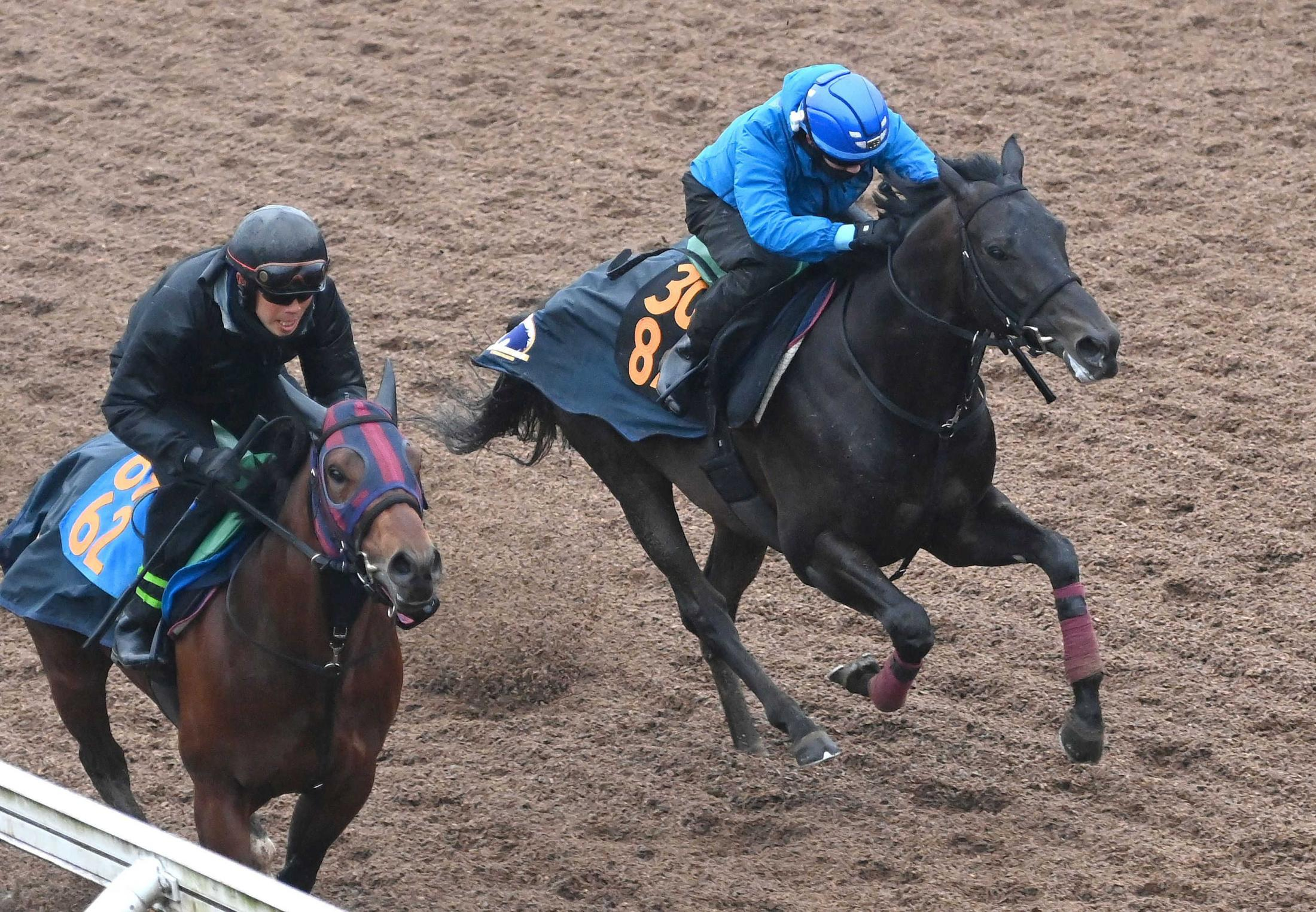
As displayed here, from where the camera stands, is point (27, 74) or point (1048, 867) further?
point (27, 74)

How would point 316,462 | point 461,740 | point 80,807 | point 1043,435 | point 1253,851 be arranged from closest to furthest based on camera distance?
point 80,807 < point 316,462 < point 1253,851 < point 461,740 < point 1043,435

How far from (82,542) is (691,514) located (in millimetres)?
2913

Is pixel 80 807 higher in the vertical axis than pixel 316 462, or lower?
→ lower

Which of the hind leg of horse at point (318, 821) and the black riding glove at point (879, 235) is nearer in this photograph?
the hind leg of horse at point (318, 821)

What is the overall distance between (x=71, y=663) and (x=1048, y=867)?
2.93 m

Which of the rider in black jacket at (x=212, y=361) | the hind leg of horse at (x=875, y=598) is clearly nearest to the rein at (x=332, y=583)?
the rider in black jacket at (x=212, y=361)

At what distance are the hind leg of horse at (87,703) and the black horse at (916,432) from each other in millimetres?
1969

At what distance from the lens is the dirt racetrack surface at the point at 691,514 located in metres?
5.04

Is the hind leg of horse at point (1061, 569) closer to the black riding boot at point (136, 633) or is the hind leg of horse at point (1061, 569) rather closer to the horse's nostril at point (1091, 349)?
the horse's nostril at point (1091, 349)

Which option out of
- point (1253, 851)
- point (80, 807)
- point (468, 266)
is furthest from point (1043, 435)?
point (80, 807)

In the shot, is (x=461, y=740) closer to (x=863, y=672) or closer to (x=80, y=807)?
(x=863, y=672)

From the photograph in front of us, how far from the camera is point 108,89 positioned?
34.7 feet

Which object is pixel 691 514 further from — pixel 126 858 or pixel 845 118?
pixel 126 858

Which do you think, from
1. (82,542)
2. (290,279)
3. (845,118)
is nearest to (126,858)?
(290,279)
